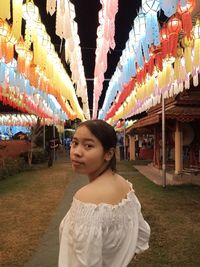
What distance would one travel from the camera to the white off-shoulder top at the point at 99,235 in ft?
6.99

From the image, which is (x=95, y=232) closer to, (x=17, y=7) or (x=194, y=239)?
(x=17, y=7)

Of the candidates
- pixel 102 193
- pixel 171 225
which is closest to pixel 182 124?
pixel 171 225

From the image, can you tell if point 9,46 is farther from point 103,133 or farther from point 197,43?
point 103,133

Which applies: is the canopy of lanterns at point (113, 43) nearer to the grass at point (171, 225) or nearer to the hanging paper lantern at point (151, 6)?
the hanging paper lantern at point (151, 6)

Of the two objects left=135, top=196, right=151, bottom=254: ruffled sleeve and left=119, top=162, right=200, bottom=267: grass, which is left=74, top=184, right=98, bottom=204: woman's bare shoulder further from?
left=119, top=162, right=200, bottom=267: grass

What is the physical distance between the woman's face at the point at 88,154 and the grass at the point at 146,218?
11.8 feet

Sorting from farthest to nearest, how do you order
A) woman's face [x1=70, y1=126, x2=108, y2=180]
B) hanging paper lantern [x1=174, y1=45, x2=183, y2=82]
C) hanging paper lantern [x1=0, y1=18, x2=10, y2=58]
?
hanging paper lantern [x1=174, y1=45, x2=183, y2=82], hanging paper lantern [x1=0, y1=18, x2=10, y2=58], woman's face [x1=70, y1=126, x2=108, y2=180]

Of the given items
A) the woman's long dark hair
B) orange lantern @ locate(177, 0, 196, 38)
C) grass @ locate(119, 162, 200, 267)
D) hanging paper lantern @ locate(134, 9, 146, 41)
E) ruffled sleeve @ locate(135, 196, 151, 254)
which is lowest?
grass @ locate(119, 162, 200, 267)

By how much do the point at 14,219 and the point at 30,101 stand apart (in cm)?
1143

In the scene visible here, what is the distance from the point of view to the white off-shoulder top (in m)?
2.13

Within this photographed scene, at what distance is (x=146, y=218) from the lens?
8.63 meters

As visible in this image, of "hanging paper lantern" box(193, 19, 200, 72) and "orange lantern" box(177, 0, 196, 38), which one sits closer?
"orange lantern" box(177, 0, 196, 38)

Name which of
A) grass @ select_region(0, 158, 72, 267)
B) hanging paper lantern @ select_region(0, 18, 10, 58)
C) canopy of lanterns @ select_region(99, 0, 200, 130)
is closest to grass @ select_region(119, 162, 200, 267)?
grass @ select_region(0, 158, 72, 267)

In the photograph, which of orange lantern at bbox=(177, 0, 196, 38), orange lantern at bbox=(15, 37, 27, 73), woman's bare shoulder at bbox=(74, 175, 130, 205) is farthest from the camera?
orange lantern at bbox=(15, 37, 27, 73)
